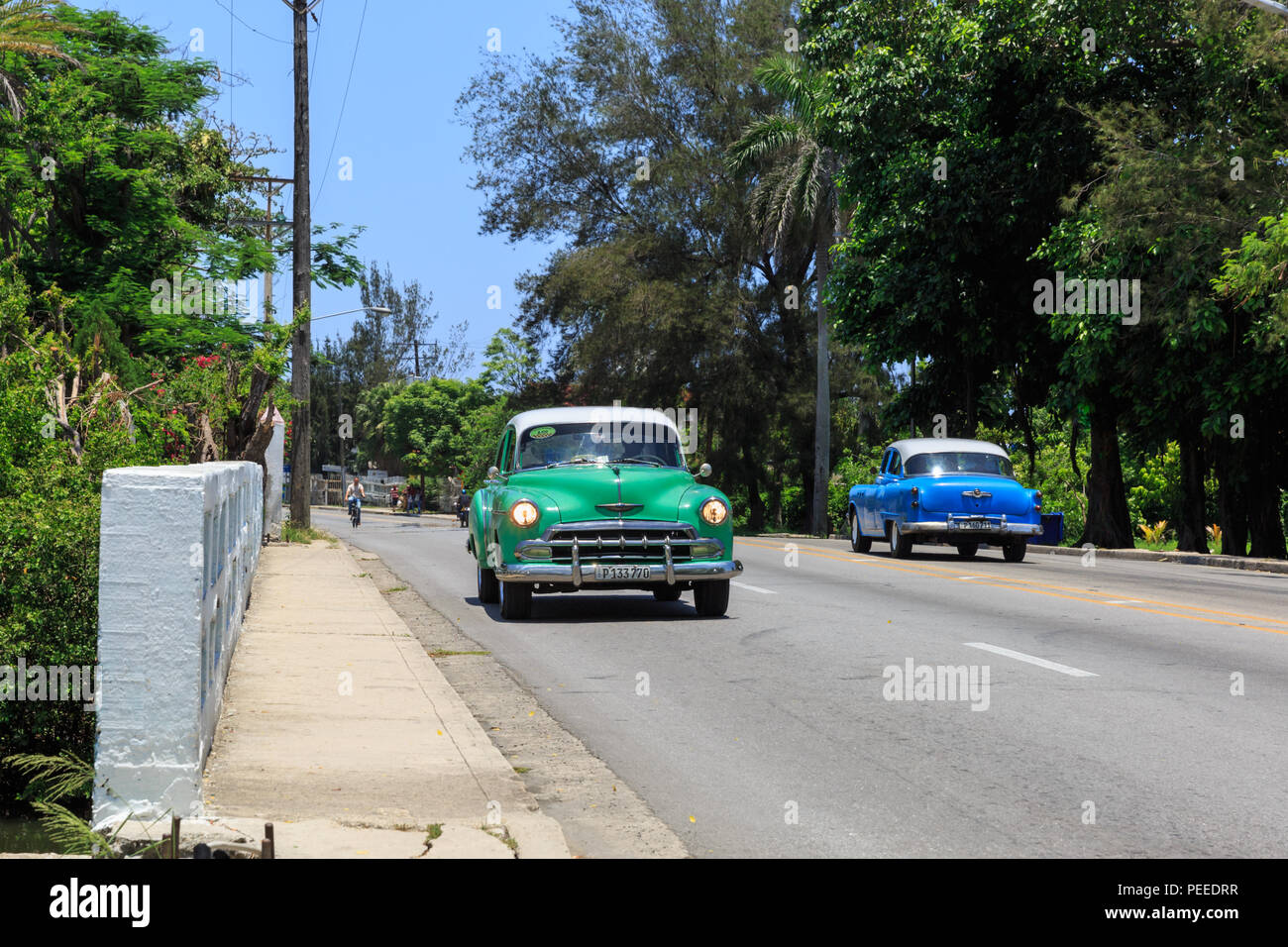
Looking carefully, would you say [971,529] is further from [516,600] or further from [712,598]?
[516,600]

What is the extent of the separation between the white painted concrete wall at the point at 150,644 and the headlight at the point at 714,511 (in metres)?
7.95

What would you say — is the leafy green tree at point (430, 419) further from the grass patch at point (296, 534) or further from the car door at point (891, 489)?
the car door at point (891, 489)

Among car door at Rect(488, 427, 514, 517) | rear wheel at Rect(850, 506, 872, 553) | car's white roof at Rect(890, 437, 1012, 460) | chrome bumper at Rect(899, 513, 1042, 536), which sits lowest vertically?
rear wheel at Rect(850, 506, 872, 553)

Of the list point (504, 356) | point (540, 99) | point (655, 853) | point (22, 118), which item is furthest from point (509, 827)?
point (504, 356)

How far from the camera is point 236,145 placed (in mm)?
38062

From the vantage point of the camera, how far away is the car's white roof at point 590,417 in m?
14.7

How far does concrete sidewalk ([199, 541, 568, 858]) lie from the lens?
17.8 ft

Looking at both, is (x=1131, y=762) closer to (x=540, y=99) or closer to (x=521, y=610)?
(x=521, y=610)

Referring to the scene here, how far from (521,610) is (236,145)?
91.9 ft

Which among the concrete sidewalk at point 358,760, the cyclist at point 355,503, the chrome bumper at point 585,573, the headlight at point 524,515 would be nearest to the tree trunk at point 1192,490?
the chrome bumper at point 585,573

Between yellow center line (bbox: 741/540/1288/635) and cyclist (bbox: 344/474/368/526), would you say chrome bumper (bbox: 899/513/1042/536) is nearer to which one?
yellow center line (bbox: 741/540/1288/635)

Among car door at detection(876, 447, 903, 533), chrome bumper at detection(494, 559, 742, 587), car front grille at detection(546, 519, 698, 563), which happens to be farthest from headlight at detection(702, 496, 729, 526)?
car door at detection(876, 447, 903, 533)

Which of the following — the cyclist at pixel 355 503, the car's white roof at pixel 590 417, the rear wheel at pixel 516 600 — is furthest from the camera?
the cyclist at pixel 355 503

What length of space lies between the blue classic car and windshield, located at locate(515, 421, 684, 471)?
8.92 meters
